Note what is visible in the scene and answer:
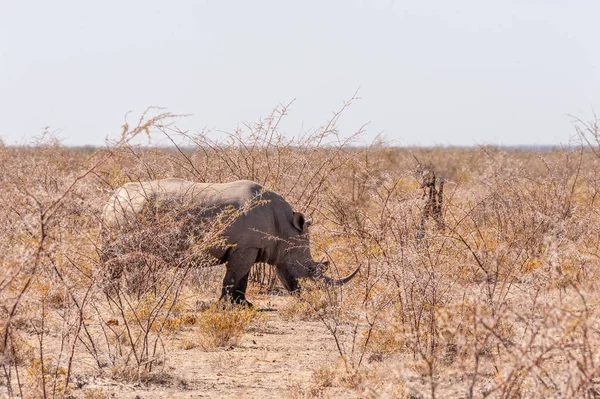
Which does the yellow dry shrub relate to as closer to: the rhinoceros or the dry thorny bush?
the dry thorny bush

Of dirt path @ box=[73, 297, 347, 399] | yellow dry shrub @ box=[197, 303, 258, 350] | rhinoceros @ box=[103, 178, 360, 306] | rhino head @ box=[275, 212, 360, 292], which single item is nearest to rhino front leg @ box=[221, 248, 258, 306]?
rhinoceros @ box=[103, 178, 360, 306]

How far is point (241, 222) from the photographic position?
35.7 ft

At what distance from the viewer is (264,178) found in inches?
539

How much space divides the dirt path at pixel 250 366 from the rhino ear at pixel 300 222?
5.07ft

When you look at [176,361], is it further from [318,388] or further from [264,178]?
[264,178]

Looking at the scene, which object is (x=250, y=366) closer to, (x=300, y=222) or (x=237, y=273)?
(x=237, y=273)

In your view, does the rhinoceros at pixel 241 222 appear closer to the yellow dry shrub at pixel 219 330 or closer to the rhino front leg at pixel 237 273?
the rhino front leg at pixel 237 273

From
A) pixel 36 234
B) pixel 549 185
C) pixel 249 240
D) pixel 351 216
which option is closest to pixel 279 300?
pixel 249 240

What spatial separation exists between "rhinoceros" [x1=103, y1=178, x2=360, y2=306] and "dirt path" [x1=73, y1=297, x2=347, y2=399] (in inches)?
31.0

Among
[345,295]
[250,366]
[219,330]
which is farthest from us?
[345,295]

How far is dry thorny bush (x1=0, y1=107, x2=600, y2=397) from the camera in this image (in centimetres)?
510

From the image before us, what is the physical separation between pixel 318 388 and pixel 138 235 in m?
2.71

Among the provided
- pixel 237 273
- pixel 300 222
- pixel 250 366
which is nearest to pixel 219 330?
pixel 250 366

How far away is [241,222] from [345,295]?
1.68 meters
